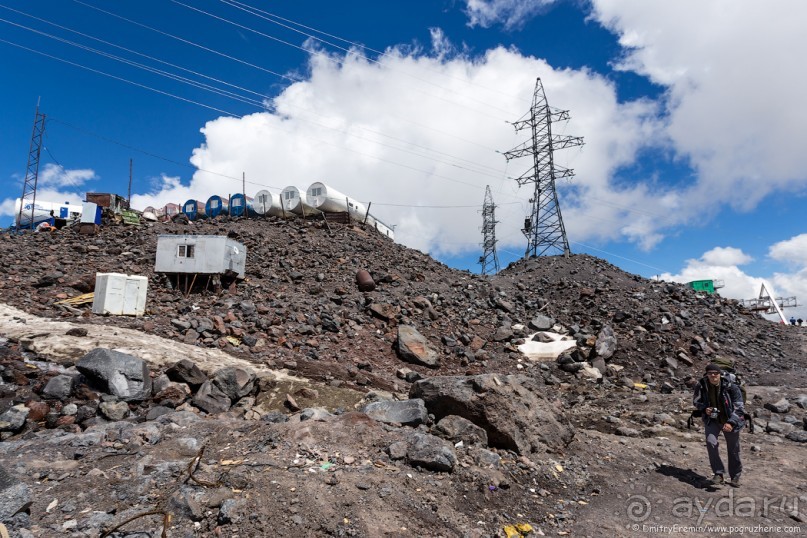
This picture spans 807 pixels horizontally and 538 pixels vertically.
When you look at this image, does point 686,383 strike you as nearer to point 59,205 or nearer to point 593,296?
point 593,296

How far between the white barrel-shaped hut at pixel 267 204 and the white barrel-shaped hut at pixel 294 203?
16.1 inches

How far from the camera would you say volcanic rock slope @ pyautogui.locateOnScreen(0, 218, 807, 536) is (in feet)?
13.9

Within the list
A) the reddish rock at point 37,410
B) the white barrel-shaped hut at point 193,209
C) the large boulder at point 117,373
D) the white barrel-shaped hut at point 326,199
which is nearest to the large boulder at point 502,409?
the large boulder at point 117,373

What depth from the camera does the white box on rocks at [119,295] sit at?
13438 millimetres

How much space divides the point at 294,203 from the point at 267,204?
1.89 metres

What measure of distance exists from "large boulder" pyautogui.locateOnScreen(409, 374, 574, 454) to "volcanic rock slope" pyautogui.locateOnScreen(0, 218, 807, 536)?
0.03m

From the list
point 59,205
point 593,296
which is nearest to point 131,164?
point 59,205

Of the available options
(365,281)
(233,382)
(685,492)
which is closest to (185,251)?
(365,281)

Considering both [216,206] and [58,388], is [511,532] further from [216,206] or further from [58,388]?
[216,206]

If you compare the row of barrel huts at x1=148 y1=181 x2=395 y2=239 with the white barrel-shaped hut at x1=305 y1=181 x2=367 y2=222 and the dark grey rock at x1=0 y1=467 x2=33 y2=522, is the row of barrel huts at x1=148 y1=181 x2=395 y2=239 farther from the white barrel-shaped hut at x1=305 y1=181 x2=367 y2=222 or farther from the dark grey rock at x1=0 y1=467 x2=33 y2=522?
the dark grey rock at x1=0 y1=467 x2=33 y2=522

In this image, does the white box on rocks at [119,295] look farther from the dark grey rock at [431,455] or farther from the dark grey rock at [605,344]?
the dark grey rock at [605,344]

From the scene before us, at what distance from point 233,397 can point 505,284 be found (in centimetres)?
1727

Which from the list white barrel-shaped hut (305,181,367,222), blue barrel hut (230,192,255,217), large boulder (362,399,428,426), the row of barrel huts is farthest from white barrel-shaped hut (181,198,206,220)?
large boulder (362,399,428,426)

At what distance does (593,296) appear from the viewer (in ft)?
68.2
